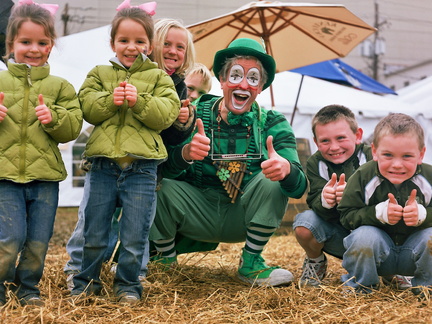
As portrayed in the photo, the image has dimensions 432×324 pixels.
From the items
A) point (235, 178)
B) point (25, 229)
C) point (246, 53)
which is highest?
point (246, 53)

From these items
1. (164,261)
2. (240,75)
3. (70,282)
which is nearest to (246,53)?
(240,75)

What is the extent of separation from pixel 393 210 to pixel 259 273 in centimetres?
86

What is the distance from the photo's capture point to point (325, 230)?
3.07 m

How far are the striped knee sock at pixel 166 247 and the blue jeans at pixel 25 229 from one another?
94cm

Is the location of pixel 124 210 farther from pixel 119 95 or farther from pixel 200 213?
pixel 200 213

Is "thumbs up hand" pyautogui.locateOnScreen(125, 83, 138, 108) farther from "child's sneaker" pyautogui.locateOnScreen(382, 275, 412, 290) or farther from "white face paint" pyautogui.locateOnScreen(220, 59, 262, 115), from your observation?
"child's sneaker" pyautogui.locateOnScreen(382, 275, 412, 290)

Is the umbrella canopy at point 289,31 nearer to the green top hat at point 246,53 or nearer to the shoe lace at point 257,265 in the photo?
the green top hat at point 246,53

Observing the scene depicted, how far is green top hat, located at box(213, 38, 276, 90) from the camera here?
10.6 ft

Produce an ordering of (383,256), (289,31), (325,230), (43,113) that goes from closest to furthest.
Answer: (43,113), (383,256), (325,230), (289,31)

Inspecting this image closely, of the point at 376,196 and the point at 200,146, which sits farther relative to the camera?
the point at 200,146

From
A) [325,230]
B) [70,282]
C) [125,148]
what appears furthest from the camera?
[325,230]

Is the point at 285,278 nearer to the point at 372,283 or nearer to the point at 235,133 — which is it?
the point at 372,283

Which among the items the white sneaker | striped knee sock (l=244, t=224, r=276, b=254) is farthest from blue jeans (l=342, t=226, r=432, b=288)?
the white sneaker

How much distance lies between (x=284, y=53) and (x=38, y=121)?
410 cm
